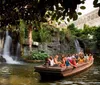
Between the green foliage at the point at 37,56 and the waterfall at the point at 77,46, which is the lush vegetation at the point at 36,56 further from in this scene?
the waterfall at the point at 77,46

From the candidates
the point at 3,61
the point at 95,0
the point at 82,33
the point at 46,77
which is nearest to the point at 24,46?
the point at 3,61

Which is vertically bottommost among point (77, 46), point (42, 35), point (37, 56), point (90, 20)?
point (37, 56)

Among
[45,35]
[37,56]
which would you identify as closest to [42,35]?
[45,35]

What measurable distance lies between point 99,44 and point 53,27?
7.49 metres

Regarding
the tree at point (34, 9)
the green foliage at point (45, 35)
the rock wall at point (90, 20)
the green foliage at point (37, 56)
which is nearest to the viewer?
the tree at point (34, 9)

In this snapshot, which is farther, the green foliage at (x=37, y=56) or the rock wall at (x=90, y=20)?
the rock wall at (x=90, y=20)

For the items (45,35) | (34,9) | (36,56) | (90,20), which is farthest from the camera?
(90,20)

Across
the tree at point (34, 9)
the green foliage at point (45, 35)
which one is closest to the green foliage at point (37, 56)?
the green foliage at point (45, 35)

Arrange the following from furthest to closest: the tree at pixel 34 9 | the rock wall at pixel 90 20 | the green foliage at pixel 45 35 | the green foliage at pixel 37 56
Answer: the rock wall at pixel 90 20
the green foliage at pixel 45 35
the green foliage at pixel 37 56
the tree at pixel 34 9

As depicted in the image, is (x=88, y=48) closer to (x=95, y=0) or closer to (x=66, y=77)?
(x=66, y=77)

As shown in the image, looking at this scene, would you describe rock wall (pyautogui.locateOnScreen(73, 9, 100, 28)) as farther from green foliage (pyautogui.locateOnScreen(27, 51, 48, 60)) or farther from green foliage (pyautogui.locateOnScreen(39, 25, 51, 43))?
green foliage (pyautogui.locateOnScreen(27, 51, 48, 60))

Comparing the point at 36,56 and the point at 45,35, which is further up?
the point at 45,35

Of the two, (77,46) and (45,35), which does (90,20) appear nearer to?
(77,46)

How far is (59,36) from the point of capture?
3098 cm
